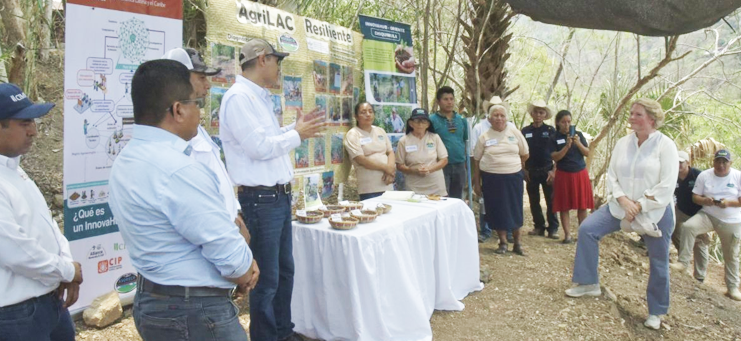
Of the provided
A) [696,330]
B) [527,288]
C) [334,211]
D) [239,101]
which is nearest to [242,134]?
[239,101]

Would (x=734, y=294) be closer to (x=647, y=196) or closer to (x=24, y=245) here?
(x=647, y=196)

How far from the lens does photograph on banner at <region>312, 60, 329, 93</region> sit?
4.80m

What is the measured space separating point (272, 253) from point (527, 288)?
279 cm

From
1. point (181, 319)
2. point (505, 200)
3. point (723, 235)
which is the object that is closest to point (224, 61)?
point (181, 319)

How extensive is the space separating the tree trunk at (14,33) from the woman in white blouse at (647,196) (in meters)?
4.41

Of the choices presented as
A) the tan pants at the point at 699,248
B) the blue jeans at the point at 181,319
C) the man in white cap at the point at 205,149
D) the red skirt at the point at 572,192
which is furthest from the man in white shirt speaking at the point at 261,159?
the tan pants at the point at 699,248

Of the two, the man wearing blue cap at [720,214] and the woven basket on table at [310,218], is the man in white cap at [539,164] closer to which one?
the man wearing blue cap at [720,214]

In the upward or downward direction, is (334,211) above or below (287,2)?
below

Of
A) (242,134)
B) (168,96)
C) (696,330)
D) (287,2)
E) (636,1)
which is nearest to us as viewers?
(636,1)

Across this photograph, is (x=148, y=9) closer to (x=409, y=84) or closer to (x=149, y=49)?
(x=149, y=49)

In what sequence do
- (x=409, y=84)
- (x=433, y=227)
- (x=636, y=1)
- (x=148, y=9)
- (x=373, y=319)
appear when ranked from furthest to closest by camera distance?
(x=409, y=84) < (x=433, y=227) < (x=148, y=9) < (x=373, y=319) < (x=636, y=1)

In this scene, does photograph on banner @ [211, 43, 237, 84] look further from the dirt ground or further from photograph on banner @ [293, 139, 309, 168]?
the dirt ground

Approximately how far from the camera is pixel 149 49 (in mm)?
3510

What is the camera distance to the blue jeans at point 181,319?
5.32 feet
